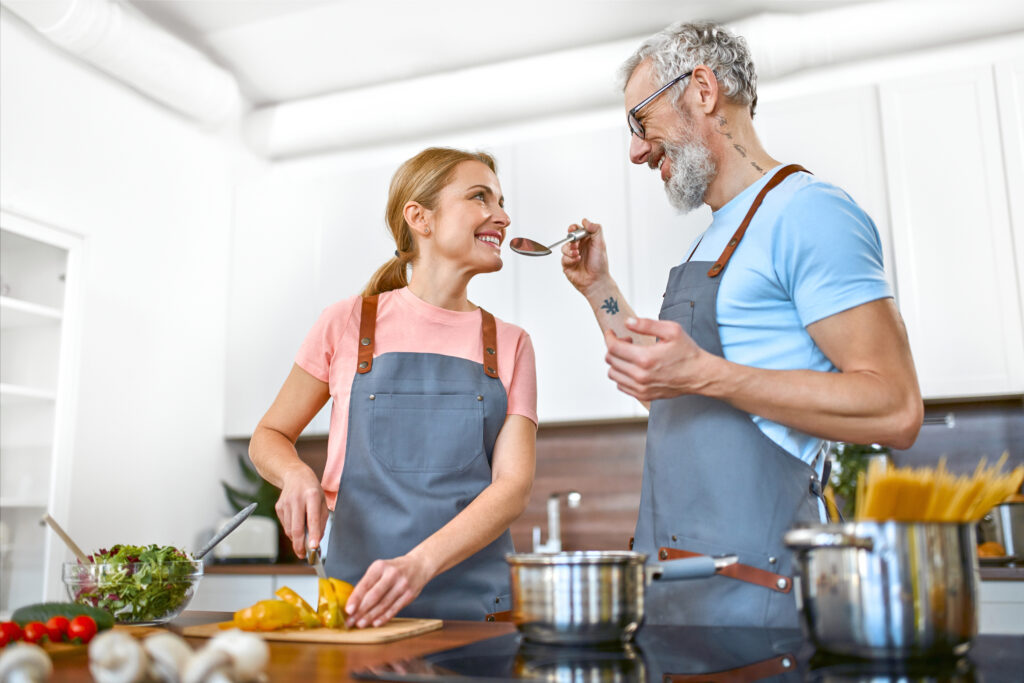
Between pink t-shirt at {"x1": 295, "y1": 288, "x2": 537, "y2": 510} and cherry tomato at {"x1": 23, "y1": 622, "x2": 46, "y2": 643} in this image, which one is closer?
cherry tomato at {"x1": 23, "y1": 622, "x2": 46, "y2": 643}

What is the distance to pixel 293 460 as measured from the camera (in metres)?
1.61

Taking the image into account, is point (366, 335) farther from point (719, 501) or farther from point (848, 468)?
point (848, 468)

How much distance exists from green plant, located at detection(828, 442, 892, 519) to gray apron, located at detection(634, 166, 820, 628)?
1.90m

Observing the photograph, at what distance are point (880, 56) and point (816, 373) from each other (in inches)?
107

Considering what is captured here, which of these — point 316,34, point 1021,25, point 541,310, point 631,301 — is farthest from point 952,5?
point 316,34

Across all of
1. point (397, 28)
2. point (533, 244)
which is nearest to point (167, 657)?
point (533, 244)

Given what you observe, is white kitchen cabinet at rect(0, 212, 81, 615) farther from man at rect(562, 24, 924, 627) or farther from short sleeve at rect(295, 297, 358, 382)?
man at rect(562, 24, 924, 627)

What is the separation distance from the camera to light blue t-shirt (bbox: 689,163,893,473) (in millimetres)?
1274

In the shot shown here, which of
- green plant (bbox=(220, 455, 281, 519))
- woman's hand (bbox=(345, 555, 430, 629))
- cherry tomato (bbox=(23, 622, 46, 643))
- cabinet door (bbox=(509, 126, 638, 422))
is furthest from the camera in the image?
green plant (bbox=(220, 455, 281, 519))

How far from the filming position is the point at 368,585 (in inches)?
47.4

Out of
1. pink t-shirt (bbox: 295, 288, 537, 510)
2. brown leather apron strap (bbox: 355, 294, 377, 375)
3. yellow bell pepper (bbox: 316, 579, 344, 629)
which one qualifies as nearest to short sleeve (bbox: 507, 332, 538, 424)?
pink t-shirt (bbox: 295, 288, 537, 510)

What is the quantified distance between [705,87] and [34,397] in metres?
2.59

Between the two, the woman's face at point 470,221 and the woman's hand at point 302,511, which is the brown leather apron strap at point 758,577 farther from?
the woman's face at point 470,221

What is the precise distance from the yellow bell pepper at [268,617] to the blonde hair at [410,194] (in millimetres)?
897
